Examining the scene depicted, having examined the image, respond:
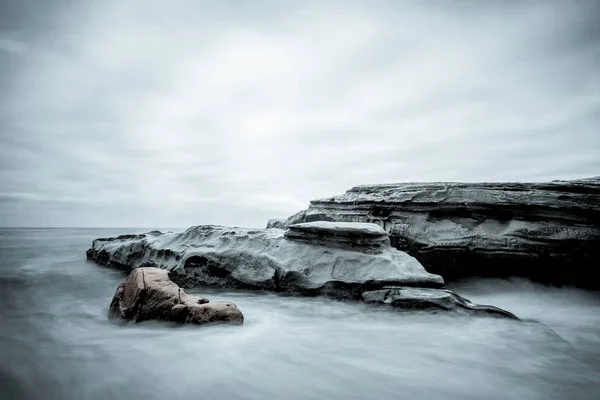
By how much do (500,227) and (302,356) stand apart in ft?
19.5

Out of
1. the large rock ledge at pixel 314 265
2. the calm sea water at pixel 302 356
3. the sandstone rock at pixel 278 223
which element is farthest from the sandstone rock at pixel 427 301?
the sandstone rock at pixel 278 223

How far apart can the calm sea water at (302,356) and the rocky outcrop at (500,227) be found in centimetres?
160

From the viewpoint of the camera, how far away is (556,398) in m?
2.49

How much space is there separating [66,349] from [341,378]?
10.3 feet

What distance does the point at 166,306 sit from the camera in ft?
13.2

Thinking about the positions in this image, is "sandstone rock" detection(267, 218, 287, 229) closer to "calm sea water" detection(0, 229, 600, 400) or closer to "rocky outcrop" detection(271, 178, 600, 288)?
"rocky outcrop" detection(271, 178, 600, 288)

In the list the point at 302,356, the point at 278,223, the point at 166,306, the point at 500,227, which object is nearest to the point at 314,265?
the point at 302,356

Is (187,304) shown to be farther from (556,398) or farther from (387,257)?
(556,398)

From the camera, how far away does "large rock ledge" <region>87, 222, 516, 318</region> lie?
4.98 metres

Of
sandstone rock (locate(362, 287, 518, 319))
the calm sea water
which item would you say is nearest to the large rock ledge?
sandstone rock (locate(362, 287, 518, 319))

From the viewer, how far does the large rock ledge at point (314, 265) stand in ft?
16.3

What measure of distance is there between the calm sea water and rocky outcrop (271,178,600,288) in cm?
160

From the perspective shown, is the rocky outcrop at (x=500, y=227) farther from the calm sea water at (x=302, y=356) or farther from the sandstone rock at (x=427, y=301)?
the sandstone rock at (x=427, y=301)

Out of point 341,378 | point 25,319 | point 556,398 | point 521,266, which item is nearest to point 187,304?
point 341,378
